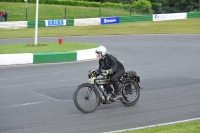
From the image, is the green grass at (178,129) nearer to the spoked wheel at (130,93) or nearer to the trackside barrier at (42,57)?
the spoked wheel at (130,93)

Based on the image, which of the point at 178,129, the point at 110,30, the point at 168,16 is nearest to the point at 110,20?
the point at 110,30

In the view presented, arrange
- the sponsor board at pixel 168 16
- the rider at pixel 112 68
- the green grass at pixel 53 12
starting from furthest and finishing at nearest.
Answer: the green grass at pixel 53 12 → the sponsor board at pixel 168 16 → the rider at pixel 112 68

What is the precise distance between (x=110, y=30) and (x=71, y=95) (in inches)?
1012

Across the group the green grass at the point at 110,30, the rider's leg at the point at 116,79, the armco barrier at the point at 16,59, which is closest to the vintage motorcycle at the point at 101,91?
the rider's leg at the point at 116,79

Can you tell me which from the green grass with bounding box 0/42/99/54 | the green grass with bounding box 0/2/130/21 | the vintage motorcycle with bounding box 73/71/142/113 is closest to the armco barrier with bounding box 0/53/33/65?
the green grass with bounding box 0/42/99/54

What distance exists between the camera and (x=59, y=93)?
1326 cm

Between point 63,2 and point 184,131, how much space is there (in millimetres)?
56477

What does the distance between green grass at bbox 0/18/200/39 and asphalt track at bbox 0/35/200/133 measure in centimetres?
1479

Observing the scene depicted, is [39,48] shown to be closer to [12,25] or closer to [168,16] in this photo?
[12,25]

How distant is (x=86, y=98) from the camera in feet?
35.6

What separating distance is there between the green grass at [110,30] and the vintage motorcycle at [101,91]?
915 inches

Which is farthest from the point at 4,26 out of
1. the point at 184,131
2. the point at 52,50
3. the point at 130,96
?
the point at 184,131

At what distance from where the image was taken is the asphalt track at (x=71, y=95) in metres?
9.83

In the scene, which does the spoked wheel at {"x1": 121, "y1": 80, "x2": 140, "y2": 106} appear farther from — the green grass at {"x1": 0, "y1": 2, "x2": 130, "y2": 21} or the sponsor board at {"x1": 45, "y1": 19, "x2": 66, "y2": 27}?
the green grass at {"x1": 0, "y1": 2, "x2": 130, "y2": 21}
